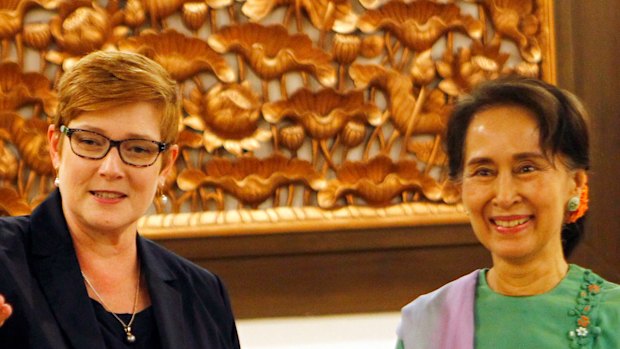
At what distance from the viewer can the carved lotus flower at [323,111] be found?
2.84 metres

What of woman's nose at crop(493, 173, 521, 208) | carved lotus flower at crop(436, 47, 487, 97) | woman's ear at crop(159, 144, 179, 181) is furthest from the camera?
carved lotus flower at crop(436, 47, 487, 97)

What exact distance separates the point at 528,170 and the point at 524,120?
0.29 ft

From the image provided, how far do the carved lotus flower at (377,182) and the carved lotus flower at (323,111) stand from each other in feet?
0.41

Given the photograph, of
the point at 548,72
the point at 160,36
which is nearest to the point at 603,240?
the point at 548,72

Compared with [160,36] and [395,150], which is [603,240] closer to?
[395,150]

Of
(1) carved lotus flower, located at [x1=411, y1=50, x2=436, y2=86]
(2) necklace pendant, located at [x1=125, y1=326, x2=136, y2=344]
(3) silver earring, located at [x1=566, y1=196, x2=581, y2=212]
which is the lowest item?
(2) necklace pendant, located at [x1=125, y1=326, x2=136, y2=344]

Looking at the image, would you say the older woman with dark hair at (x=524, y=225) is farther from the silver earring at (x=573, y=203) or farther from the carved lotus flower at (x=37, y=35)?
the carved lotus flower at (x=37, y=35)

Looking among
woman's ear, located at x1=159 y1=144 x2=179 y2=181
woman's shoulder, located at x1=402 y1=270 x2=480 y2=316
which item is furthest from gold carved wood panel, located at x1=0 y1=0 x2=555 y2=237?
woman's shoulder, located at x1=402 y1=270 x2=480 y2=316

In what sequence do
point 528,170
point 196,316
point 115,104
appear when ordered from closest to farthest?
point 528,170 → point 115,104 → point 196,316

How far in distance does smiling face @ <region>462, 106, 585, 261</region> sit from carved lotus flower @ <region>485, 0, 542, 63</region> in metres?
1.31

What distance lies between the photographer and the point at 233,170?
2840 mm

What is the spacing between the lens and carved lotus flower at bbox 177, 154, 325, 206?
111 inches

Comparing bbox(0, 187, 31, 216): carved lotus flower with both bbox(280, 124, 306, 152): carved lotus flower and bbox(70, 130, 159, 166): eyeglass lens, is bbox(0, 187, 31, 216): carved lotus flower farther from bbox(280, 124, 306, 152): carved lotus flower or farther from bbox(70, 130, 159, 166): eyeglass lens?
bbox(70, 130, 159, 166): eyeglass lens

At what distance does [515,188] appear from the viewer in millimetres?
1613
